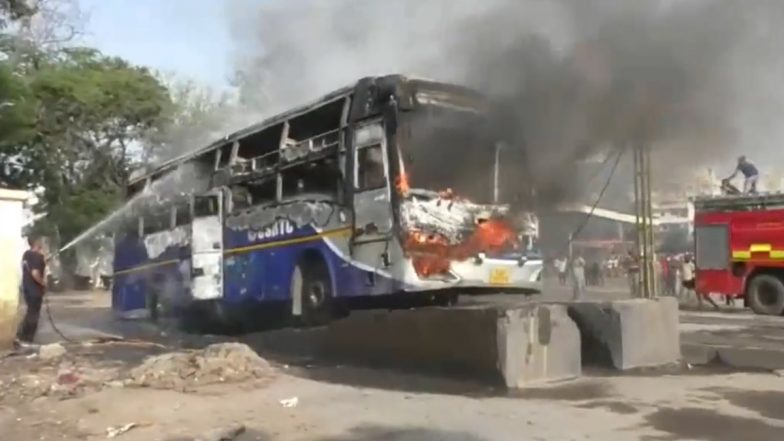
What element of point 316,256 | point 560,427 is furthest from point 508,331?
point 316,256

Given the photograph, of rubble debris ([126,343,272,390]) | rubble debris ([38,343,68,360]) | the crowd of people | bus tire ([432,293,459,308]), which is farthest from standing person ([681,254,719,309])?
rubble debris ([38,343,68,360])

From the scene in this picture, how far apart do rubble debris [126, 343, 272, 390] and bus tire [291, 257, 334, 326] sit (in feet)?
9.16

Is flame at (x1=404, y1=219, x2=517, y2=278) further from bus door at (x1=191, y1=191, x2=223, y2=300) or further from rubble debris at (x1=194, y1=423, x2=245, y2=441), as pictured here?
bus door at (x1=191, y1=191, x2=223, y2=300)

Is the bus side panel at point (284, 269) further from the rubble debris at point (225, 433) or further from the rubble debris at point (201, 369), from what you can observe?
the rubble debris at point (225, 433)

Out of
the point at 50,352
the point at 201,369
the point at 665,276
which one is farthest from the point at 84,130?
the point at 201,369

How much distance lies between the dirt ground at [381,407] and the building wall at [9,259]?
96.1 inches

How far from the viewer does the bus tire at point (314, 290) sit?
38.5ft

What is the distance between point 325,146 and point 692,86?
5.36 metres

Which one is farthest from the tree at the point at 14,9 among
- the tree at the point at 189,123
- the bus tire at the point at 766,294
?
the bus tire at the point at 766,294

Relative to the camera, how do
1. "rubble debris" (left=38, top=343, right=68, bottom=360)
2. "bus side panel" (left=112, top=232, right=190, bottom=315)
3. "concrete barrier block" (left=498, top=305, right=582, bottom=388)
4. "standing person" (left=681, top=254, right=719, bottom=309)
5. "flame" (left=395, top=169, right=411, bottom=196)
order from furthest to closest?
"standing person" (left=681, top=254, right=719, bottom=309) → "bus side panel" (left=112, top=232, right=190, bottom=315) → "rubble debris" (left=38, top=343, right=68, bottom=360) → "flame" (left=395, top=169, right=411, bottom=196) → "concrete barrier block" (left=498, top=305, right=582, bottom=388)

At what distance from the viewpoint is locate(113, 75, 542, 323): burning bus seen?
10188 millimetres

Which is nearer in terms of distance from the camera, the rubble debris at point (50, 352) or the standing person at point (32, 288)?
the rubble debris at point (50, 352)

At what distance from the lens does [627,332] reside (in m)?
8.94

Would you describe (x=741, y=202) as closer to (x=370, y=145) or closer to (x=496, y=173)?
(x=496, y=173)
